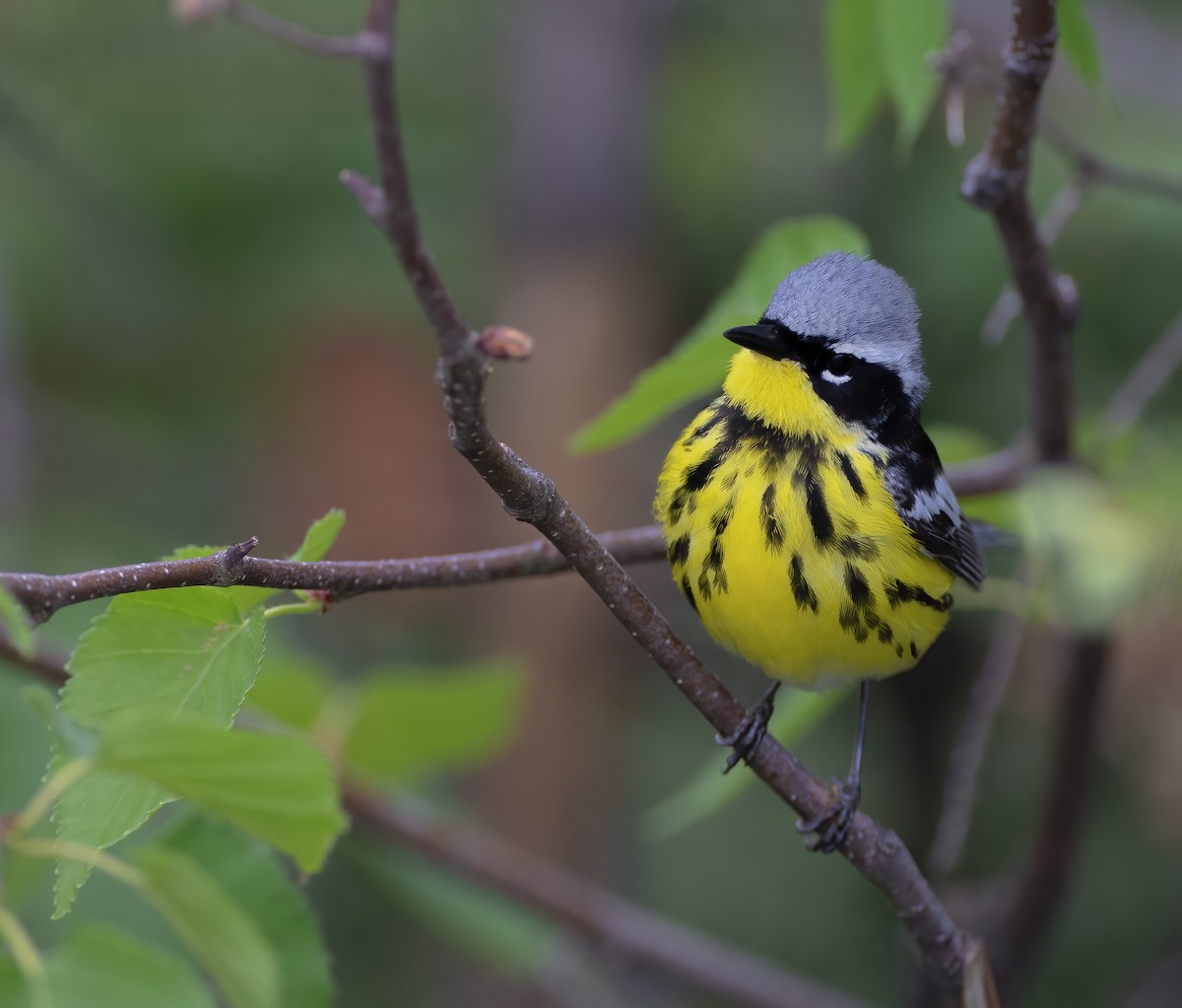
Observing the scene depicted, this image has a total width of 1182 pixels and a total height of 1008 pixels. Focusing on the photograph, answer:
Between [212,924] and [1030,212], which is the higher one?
[1030,212]

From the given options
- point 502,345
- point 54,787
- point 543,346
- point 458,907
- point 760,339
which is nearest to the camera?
point 502,345

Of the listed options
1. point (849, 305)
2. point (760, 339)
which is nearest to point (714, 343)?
point (760, 339)

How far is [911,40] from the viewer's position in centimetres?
159

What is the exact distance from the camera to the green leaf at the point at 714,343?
1.57 metres

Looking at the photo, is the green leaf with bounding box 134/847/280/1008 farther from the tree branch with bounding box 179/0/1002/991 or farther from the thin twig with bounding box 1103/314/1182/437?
the thin twig with bounding box 1103/314/1182/437

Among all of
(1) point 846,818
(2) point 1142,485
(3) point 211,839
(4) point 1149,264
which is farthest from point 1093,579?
(4) point 1149,264

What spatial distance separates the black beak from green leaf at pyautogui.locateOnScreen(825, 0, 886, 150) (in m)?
0.30

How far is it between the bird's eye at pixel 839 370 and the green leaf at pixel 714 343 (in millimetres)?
127

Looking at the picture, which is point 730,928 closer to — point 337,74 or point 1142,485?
point 1142,485

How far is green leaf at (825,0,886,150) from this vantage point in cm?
174

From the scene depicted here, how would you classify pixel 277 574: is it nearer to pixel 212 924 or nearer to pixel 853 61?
pixel 212 924

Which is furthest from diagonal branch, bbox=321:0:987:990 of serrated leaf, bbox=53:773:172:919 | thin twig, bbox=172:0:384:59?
serrated leaf, bbox=53:773:172:919

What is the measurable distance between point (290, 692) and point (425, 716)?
0.71 ft

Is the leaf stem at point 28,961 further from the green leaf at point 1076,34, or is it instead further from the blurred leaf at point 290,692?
the green leaf at point 1076,34
